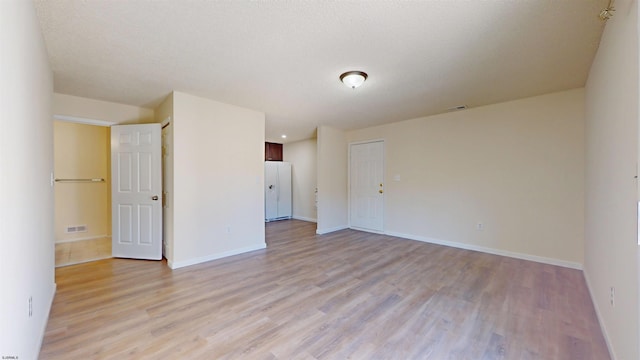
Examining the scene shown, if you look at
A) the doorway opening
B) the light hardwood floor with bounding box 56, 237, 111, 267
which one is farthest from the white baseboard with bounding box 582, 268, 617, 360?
the doorway opening

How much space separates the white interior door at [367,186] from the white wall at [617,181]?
3327 millimetres

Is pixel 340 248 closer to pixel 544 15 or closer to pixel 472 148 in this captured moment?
pixel 472 148

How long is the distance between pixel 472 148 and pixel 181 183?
441cm

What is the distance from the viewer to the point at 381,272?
3.30 meters

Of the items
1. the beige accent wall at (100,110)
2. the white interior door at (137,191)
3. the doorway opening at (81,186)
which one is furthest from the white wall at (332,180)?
the doorway opening at (81,186)

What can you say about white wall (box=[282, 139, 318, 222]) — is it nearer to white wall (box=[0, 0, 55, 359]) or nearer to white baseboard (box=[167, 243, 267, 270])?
white baseboard (box=[167, 243, 267, 270])

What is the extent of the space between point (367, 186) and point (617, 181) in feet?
13.7

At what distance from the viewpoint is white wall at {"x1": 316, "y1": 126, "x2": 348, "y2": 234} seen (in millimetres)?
5582

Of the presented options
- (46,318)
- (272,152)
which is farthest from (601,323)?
(272,152)

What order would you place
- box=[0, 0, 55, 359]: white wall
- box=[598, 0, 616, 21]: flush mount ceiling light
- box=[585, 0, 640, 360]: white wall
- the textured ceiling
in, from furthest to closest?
the textured ceiling
box=[598, 0, 616, 21]: flush mount ceiling light
box=[585, 0, 640, 360]: white wall
box=[0, 0, 55, 359]: white wall

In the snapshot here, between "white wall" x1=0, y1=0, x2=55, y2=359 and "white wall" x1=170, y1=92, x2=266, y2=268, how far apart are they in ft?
4.48

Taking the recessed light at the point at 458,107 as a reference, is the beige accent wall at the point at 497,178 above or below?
below

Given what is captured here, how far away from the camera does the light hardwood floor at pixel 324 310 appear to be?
1838 millimetres

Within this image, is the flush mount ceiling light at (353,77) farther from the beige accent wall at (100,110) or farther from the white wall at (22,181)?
the beige accent wall at (100,110)
